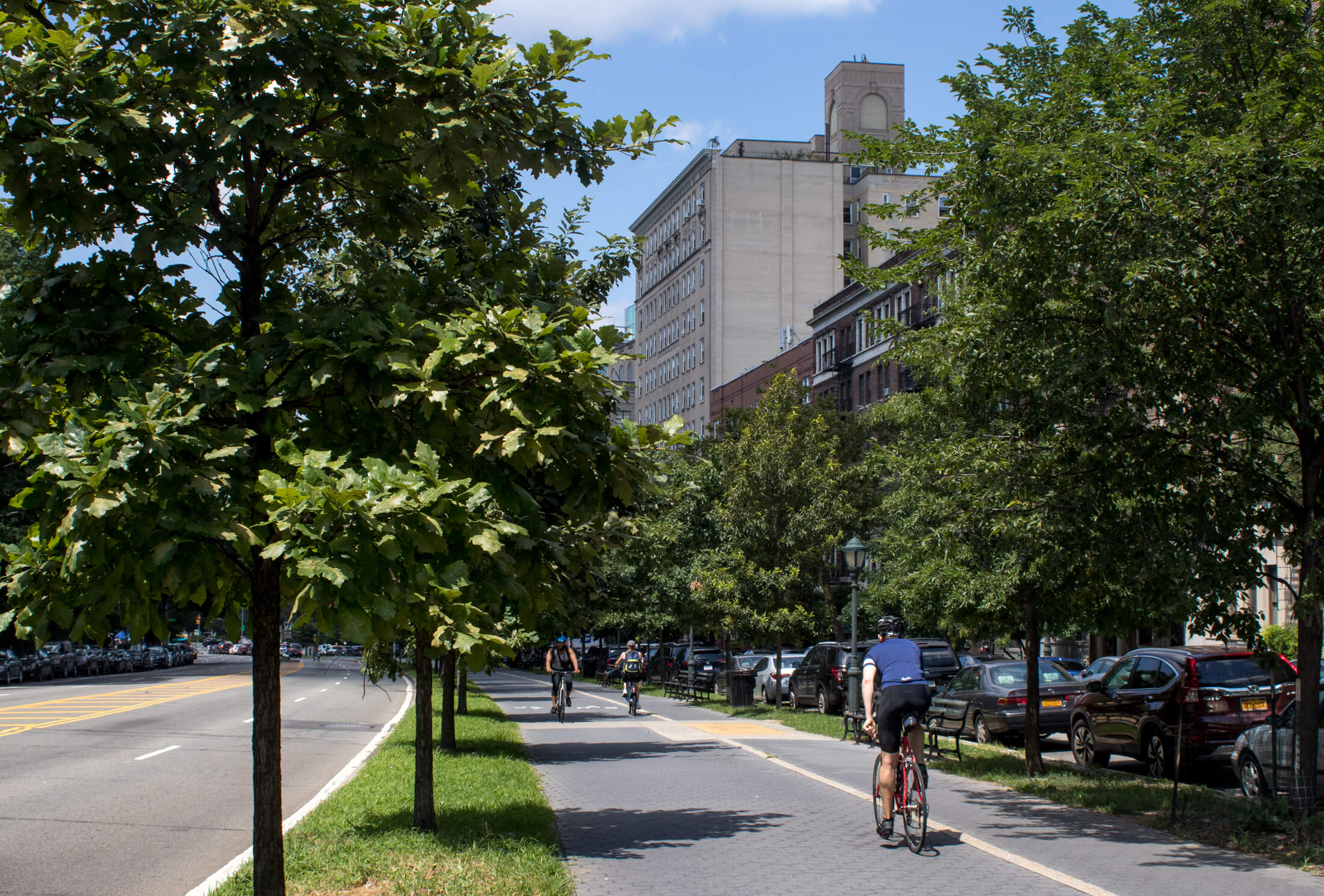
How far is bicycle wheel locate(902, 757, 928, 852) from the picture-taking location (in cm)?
970

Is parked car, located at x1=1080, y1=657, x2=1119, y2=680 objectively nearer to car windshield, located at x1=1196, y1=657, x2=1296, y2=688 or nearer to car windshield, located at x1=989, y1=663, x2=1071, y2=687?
car windshield, located at x1=989, y1=663, x2=1071, y2=687

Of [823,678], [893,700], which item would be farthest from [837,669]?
[893,700]

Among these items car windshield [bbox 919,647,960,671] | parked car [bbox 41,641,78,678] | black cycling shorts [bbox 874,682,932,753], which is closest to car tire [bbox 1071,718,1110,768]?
black cycling shorts [bbox 874,682,932,753]

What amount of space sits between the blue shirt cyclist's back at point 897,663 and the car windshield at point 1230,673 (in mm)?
6790

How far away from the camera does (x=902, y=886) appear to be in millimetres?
8367

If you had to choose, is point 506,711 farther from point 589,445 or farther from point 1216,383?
point 589,445

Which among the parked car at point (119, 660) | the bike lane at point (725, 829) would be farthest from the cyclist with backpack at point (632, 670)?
the parked car at point (119, 660)

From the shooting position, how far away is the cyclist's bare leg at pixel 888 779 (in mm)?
10000

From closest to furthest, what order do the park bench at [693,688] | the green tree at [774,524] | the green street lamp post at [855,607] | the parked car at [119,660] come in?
the green street lamp post at [855,607] < the green tree at [774,524] < the park bench at [693,688] < the parked car at [119,660]

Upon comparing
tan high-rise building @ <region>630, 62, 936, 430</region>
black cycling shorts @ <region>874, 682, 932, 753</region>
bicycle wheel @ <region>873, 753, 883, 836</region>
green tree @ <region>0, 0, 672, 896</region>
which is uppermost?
tan high-rise building @ <region>630, 62, 936, 430</region>

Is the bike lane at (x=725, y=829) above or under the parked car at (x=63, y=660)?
above

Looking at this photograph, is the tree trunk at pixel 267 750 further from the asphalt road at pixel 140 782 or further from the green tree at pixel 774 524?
the green tree at pixel 774 524

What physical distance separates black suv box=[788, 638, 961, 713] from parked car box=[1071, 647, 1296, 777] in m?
9.25

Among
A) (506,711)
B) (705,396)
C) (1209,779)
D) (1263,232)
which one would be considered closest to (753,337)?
(705,396)
